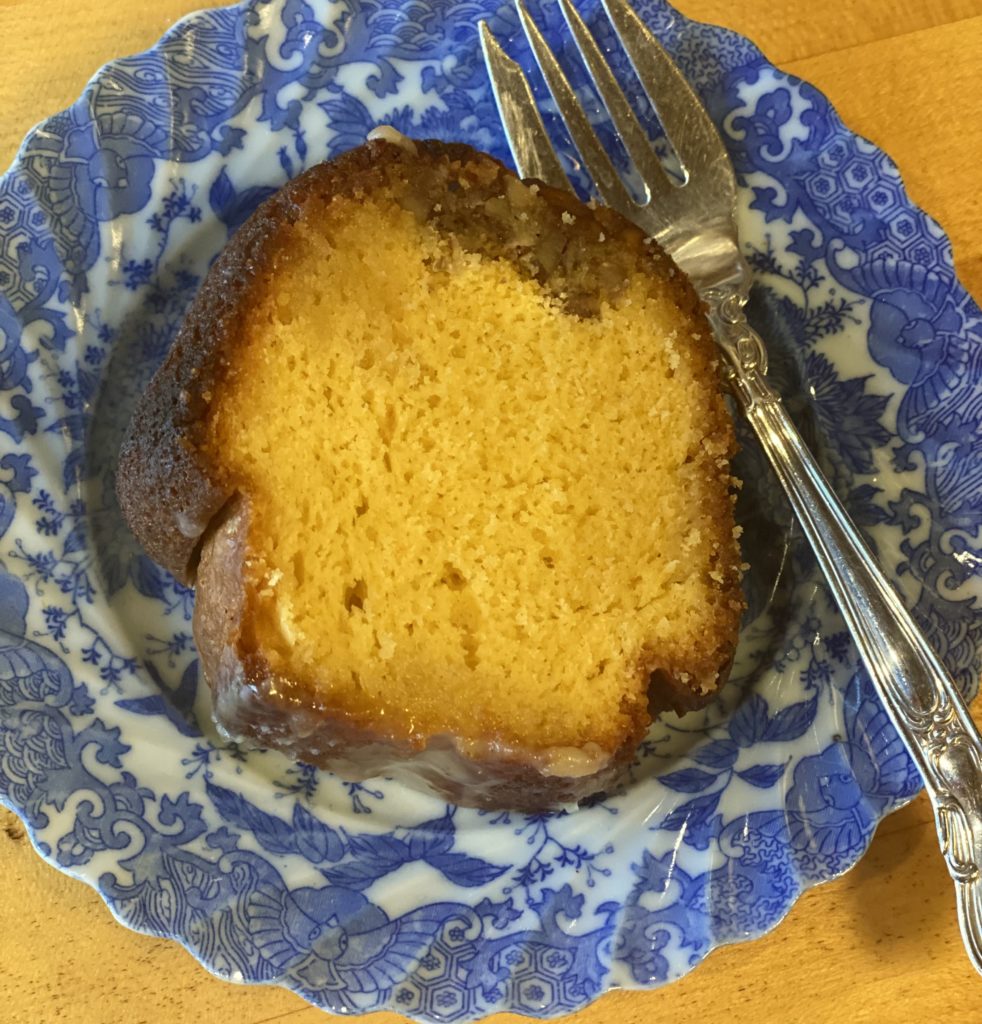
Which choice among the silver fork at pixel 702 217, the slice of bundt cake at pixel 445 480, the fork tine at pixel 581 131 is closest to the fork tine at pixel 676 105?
the silver fork at pixel 702 217

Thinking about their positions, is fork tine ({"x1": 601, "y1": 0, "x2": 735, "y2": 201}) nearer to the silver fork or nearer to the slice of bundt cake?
the silver fork

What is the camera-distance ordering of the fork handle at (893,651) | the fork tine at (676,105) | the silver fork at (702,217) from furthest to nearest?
the fork tine at (676,105) → the silver fork at (702,217) → the fork handle at (893,651)

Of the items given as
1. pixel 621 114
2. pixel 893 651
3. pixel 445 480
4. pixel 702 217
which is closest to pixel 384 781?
pixel 445 480

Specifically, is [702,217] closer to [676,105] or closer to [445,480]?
[676,105]

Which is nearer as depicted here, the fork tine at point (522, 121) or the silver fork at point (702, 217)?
the silver fork at point (702, 217)

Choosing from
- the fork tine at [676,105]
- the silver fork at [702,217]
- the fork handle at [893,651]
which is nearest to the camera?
the fork handle at [893,651]

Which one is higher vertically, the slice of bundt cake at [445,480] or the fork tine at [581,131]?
the fork tine at [581,131]

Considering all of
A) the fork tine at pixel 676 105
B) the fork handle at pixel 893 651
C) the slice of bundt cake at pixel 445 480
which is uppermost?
the fork tine at pixel 676 105

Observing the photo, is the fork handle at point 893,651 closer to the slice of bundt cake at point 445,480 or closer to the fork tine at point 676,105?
the slice of bundt cake at point 445,480

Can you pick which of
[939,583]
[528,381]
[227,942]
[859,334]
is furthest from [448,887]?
[859,334]

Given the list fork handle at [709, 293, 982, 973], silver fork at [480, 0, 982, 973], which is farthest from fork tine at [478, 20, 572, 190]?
fork handle at [709, 293, 982, 973]
